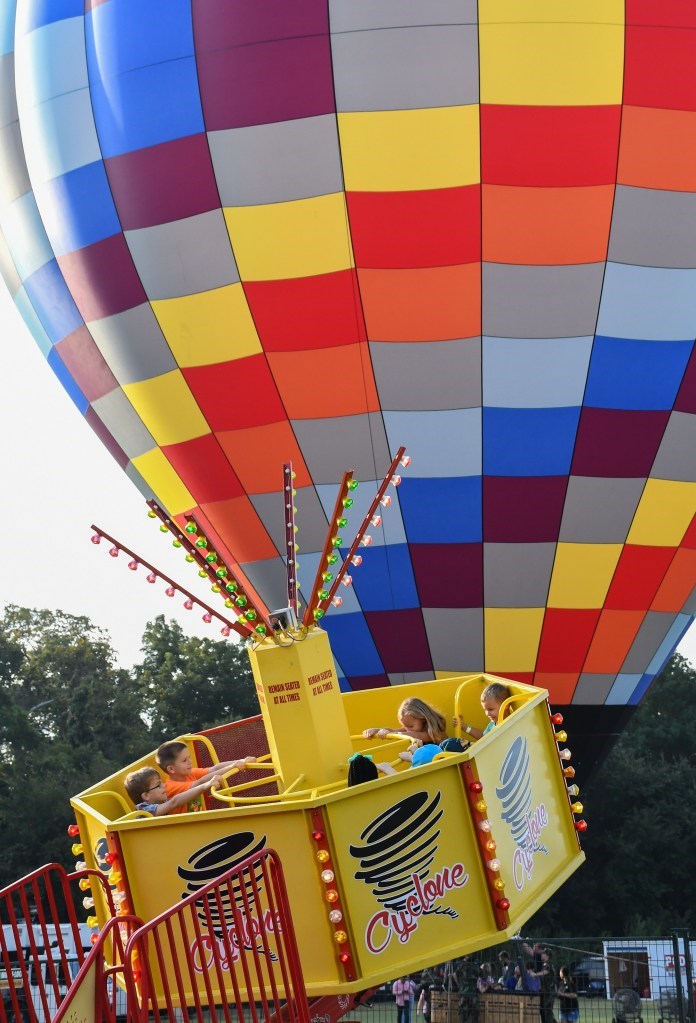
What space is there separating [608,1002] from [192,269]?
7556 millimetres

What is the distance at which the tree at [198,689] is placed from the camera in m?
30.4

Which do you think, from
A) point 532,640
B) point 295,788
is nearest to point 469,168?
point 532,640

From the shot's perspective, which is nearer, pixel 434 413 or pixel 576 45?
pixel 576 45

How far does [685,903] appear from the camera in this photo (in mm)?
25156

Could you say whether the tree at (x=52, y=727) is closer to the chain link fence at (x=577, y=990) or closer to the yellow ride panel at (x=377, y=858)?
the chain link fence at (x=577, y=990)

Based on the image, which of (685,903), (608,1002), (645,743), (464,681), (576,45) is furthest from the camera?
(645,743)

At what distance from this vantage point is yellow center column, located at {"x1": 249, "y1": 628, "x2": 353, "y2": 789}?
5969 mm

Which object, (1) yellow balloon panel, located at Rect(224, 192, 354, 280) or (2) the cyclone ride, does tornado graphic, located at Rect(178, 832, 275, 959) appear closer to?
(2) the cyclone ride

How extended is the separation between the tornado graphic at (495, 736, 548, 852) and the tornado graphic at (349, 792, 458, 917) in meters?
0.40

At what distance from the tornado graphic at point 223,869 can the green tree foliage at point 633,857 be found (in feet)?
63.3

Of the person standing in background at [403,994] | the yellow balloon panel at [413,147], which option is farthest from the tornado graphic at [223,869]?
the person standing in background at [403,994]

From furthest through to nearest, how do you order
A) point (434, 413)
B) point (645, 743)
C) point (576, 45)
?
point (645, 743) < point (434, 413) < point (576, 45)

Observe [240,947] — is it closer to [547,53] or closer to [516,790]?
[516,790]

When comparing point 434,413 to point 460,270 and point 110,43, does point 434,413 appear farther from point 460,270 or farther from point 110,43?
point 110,43
